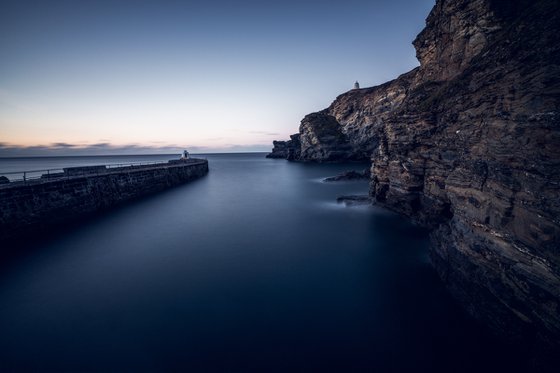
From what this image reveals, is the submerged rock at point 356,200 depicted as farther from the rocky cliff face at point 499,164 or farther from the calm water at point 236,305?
the rocky cliff face at point 499,164

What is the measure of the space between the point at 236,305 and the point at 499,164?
8395mm

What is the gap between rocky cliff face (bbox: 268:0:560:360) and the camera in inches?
196

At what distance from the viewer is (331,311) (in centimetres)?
739

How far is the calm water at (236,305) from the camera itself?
226 inches

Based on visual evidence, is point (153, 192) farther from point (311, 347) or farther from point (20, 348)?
point (311, 347)

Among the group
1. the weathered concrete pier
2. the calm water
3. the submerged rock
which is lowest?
the calm water

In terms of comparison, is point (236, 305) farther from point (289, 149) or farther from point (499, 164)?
point (289, 149)

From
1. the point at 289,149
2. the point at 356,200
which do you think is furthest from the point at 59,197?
the point at 289,149

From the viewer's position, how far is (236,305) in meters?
7.77

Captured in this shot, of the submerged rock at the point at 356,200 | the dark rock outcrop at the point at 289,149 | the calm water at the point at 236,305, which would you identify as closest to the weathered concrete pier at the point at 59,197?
the calm water at the point at 236,305

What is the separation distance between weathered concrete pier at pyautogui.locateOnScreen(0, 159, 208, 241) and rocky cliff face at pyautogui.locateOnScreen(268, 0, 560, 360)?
19.5m

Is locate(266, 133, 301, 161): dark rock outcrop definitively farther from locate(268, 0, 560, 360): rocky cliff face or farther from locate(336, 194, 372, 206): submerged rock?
locate(268, 0, 560, 360): rocky cliff face

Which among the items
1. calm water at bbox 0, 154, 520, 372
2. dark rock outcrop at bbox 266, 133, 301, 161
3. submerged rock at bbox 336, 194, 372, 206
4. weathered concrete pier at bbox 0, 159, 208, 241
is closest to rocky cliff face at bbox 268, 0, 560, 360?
calm water at bbox 0, 154, 520, 372

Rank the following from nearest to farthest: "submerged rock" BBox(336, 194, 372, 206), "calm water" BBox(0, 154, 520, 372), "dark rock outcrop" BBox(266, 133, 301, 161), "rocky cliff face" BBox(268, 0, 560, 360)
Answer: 1. "rocky cliff face" BBox(268, 0, 560, 360)
2. "calm water" BBox(0, 154, 520, 372)
3. "submerged rock" BBox(336, 194, 372, 206)
4. "dark rock outcrop" BBox(266, 133, 301, 161)
